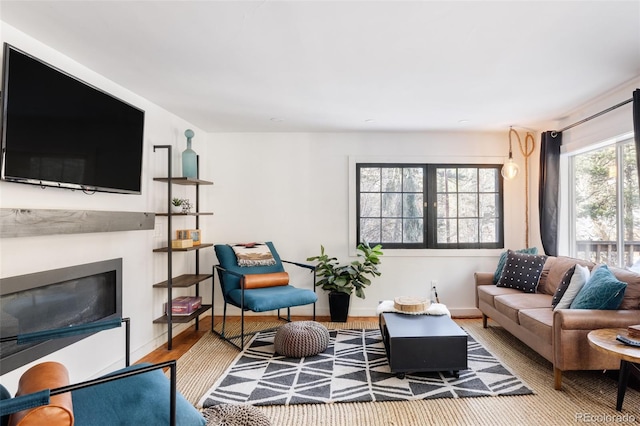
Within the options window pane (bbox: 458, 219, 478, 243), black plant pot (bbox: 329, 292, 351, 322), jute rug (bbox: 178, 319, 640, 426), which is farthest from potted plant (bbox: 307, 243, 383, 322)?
jute rug (bbox: 178, 319, 640, 426)

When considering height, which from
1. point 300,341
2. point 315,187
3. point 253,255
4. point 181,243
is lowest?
point 300,341

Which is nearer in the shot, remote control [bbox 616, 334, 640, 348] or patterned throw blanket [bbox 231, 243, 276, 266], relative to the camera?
remote control [bbox 616, 334, 640, 348]

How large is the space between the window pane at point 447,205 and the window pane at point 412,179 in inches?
11.8

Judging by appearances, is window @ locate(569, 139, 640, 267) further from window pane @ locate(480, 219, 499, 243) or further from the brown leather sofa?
window pane @ locate(480, 219, 499, 243)

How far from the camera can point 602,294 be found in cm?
247

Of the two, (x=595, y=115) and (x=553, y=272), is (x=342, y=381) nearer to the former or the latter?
(x=553, y=272)

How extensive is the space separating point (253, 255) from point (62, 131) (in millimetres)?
2192

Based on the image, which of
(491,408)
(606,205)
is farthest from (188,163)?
(606,205)

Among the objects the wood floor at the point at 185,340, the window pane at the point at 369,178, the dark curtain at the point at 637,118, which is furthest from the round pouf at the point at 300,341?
A: the dark curtain at the point at 637,118

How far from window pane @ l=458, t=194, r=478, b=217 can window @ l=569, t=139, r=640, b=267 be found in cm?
99

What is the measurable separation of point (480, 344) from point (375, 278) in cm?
142

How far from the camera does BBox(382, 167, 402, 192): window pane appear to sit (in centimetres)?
450

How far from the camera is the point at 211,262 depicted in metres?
4.42

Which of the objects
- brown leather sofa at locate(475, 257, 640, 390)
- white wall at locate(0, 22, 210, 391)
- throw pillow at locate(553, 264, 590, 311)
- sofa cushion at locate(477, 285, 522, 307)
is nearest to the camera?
white wall at locate(0, 22, 210, 391)
